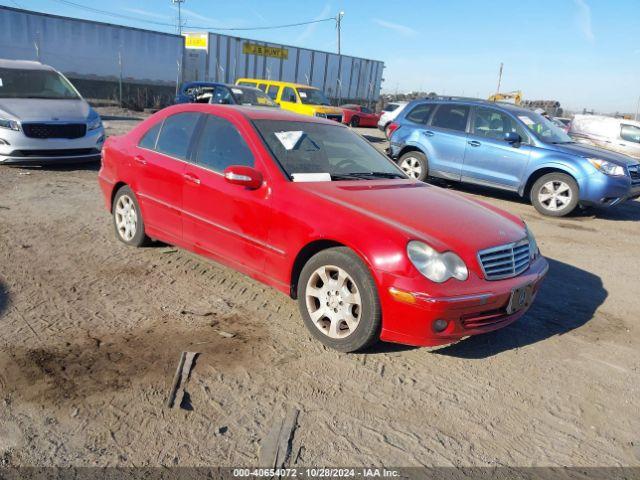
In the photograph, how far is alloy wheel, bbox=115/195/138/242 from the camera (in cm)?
514

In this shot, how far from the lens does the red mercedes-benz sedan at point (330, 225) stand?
10.5 feet

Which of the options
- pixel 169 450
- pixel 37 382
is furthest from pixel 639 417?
pixel 37 382

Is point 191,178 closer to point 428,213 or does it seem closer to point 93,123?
point 428,213

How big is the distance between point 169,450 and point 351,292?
56.8 inches

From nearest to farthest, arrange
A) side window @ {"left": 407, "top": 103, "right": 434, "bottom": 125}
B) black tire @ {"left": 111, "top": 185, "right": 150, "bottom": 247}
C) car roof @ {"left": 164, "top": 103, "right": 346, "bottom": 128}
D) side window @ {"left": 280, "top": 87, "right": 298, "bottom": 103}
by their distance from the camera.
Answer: car roof @ {"left": 164, "top": 103, "right": 346, "bottom": 128} < black tire @ {"left": 111, "top": 185, "right": 150, "bottom": 247} < side window @ {"left": 407, "top": 103, "right": 434, "bottom": 125} < side window @ {"left": 280, "top": 87, "right": 298, "bottom": 103}

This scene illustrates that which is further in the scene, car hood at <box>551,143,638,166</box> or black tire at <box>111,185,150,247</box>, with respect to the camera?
car hood at <box>551,143,638,166</box>

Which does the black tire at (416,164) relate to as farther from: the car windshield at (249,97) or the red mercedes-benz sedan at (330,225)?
the car windshield at (249,97)

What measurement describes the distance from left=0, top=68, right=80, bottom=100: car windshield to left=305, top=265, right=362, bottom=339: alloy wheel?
8.22m

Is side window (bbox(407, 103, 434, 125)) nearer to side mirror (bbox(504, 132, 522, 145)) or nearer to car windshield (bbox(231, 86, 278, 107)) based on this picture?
side mirror (bbox(504, 132, 522, 145))

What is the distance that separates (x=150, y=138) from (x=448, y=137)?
6113 millimetres

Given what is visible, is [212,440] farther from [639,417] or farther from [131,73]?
[131,73]

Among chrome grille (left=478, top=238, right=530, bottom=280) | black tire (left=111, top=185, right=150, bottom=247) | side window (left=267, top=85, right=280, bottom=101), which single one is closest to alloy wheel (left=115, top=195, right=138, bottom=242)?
black tire (left=111, top=185, right=150, bottom=247)

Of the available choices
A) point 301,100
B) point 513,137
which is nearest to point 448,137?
point 513,137

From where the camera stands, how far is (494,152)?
352 inches
